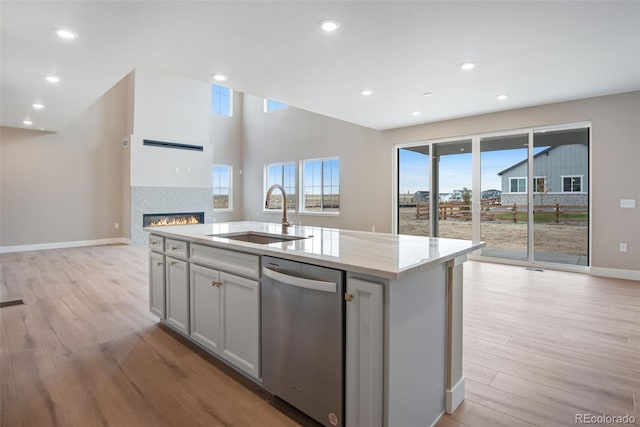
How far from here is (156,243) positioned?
9.44ft

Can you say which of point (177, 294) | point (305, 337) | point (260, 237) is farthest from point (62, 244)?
point (305, 337)

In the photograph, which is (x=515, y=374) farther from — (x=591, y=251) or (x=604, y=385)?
(x=591, y=251)

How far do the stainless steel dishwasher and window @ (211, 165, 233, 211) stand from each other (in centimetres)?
895

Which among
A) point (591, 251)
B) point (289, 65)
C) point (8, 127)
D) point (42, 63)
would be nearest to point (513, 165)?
point (591, 251)

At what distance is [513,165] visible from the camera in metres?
5.57

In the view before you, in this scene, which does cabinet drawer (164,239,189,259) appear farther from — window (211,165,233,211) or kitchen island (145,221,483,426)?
window (211,165,233,211)

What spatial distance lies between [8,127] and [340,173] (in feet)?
22.7

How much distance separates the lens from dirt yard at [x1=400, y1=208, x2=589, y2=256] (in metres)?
5.09

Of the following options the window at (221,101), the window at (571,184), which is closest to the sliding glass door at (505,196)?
the window at (571,184)

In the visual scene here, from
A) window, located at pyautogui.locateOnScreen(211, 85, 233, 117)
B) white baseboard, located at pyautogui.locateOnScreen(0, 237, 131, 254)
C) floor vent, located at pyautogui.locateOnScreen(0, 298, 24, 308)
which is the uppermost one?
window, located at pyautogui.locateOnScreen(211, 85, 233, 117)

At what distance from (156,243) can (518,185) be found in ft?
17.9

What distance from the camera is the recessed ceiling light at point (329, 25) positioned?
2.73 m

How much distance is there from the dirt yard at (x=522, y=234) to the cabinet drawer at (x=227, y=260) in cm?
518

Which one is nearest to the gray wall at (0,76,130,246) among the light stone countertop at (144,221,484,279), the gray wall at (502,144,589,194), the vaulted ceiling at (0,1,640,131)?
the vaulted ceiling at (0,1,640,131)
